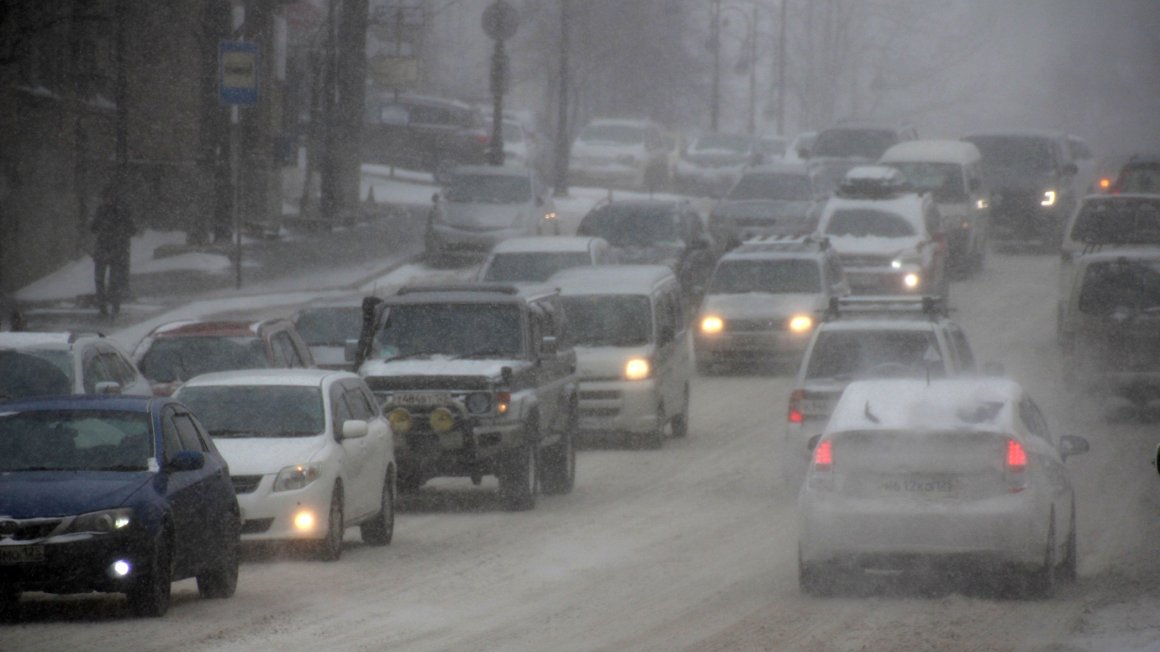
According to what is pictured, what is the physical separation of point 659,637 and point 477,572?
3.39 meters

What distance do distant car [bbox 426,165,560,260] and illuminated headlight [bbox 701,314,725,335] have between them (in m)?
9.56

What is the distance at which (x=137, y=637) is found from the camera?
11.8 meters

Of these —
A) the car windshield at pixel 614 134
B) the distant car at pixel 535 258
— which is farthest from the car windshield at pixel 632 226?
the car windshield at pixel 614 134

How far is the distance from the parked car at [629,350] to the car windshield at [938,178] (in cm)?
1484

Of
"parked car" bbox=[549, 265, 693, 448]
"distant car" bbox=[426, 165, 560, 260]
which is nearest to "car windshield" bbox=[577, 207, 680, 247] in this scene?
"distant car" bbox=[426, 165, 560, 260]

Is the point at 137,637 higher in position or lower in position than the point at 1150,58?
lower

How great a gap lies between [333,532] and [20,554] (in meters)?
4.08

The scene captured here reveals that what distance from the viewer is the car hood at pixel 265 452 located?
1570 cm

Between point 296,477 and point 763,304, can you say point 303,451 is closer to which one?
point 296,477

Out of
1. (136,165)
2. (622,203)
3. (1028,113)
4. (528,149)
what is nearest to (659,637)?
(622,203)

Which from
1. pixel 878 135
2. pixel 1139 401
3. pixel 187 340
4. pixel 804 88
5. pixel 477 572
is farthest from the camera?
pixel 804 88

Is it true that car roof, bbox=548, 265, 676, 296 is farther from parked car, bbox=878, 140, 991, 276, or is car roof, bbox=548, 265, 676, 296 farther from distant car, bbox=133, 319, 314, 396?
parked car, bbox=878, 140, 991, 276

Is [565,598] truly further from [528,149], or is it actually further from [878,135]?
[528,149]

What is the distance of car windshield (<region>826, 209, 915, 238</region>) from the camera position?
117 ft
